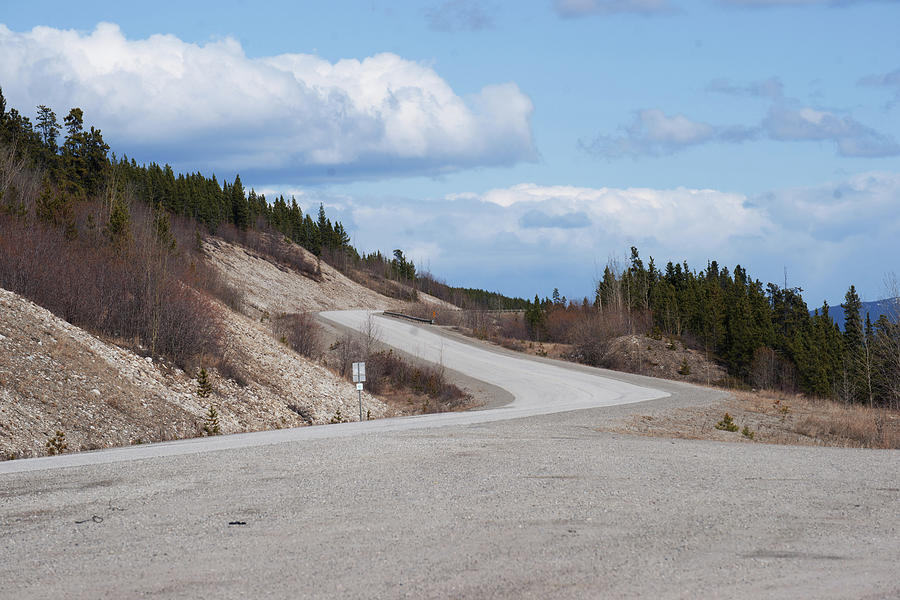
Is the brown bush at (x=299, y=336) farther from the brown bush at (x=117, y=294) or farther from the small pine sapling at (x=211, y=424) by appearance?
the small pine sapling at (x=211, y=424)

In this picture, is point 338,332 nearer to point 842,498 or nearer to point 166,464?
point 166,464

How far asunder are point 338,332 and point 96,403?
115ft

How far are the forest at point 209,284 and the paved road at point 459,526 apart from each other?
1812 cm

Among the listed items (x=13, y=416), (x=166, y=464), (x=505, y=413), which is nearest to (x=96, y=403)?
(x=13, y=416)

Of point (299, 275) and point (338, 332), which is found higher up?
point (299, 275)

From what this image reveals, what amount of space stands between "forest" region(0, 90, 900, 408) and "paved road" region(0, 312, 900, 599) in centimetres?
1812

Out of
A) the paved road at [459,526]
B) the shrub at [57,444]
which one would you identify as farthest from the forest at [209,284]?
the paved road at [459,526]

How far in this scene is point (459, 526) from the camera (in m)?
7.75

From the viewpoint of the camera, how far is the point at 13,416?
1873 centimetres

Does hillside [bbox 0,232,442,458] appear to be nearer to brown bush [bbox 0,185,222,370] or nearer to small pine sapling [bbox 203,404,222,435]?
small pine sapling [bbox 203,404,222,435]

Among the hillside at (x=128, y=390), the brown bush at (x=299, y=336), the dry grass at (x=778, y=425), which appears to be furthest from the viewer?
the brown bush at (x=299, y=336)

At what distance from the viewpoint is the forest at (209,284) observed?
1158 inches

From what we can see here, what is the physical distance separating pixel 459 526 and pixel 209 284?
43.6m

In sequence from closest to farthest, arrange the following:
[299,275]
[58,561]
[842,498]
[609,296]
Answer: [58,561] → [842,498] → [609,296] → [299,275]
